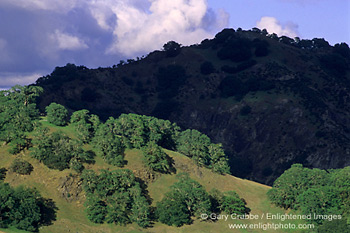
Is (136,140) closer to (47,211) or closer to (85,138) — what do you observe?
(85,138)

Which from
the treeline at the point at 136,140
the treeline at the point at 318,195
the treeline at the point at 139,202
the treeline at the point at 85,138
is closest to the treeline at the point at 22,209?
the treeline at the point at 139,202

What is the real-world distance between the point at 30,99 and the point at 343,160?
118 meters

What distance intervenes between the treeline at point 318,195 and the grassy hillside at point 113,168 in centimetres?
374

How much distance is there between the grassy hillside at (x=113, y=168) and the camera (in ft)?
288

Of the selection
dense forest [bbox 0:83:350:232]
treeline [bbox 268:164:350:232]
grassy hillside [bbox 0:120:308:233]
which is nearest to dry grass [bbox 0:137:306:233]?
grassy hillside [bbox 0:120:308:233]

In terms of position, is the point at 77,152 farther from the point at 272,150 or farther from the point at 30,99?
→ the point at 272,150

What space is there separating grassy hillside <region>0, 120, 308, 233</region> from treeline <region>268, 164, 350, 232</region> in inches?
147

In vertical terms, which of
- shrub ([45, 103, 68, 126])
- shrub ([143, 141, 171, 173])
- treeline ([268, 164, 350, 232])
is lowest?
treeline ([268, 164, 350, 232])

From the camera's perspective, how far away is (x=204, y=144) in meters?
120

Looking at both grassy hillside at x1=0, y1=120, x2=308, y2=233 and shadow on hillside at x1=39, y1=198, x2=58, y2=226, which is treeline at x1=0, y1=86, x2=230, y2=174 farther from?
shadow on hillside at x1=39, y1=198, x2=58, y2=226

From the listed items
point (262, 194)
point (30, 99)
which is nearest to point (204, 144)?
point (262, 194)

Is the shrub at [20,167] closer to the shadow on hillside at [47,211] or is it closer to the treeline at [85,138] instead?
the treeline at [85,138]

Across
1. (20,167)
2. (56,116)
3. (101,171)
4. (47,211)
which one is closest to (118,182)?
(101,171)

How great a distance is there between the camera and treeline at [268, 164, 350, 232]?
91.6m
